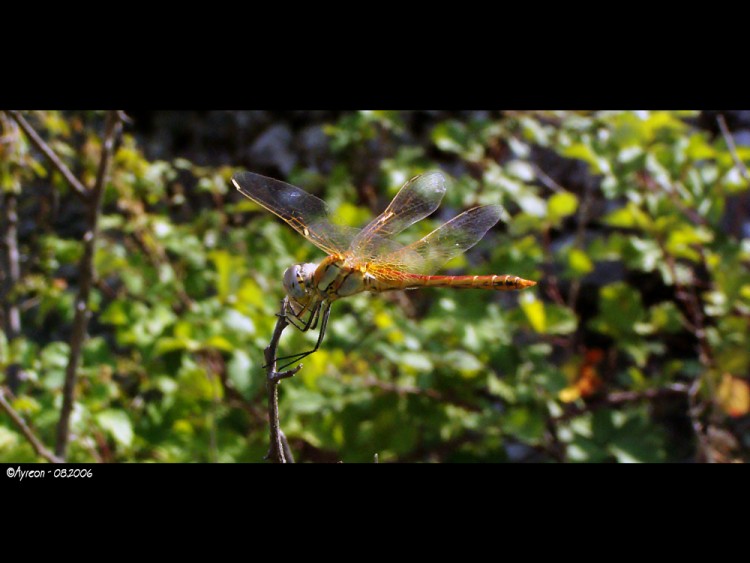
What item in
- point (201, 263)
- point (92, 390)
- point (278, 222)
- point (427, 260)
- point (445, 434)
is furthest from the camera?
point (278, 222)

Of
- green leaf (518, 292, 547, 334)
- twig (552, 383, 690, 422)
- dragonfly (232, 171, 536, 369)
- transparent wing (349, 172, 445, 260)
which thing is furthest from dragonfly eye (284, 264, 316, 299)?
twig (552, 383, 690, 422)

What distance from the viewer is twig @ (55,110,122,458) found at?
1.52 meters

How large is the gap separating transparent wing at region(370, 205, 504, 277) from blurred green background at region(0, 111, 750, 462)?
789mm

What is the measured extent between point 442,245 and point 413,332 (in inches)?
35.6

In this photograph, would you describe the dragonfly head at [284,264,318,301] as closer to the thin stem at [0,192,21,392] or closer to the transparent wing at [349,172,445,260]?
the transparent wing at [349,172,445,260]

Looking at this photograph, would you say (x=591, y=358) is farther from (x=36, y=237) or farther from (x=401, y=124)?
(x=36, y=237)

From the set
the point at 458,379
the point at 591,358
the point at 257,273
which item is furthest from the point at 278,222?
the point at 591,358

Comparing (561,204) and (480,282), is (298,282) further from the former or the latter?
(561,204)

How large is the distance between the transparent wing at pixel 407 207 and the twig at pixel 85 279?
77 cm

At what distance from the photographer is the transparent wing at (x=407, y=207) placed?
952 millimetres

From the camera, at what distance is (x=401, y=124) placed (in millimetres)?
2324

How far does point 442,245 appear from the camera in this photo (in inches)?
40.1

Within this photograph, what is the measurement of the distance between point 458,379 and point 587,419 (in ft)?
1.34

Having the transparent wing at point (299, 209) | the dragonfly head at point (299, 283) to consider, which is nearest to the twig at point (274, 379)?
the dragonfly head at point (299, 283)
